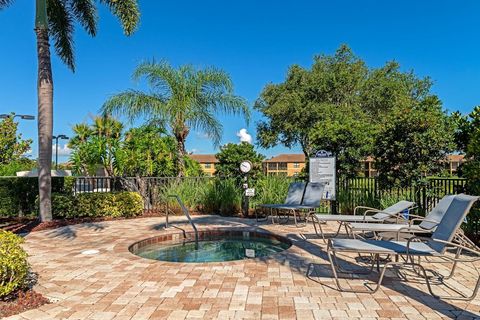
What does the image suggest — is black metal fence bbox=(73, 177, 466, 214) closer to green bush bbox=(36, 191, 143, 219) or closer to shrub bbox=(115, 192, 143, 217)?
shrub bbox=(115, 192, 143, 217)

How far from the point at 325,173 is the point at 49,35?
9059 millimetres

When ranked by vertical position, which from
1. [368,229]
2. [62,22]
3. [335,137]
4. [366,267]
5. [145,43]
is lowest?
[366,267]

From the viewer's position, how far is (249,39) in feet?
69.8

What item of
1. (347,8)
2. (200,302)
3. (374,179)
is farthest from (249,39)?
(200,302)

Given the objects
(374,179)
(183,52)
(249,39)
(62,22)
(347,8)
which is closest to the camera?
(374,179)

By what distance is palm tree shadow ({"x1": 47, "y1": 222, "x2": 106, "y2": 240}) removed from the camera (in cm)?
711

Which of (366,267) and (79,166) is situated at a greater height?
(79,166)

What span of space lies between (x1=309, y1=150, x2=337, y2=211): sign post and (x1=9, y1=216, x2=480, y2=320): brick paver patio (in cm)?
421

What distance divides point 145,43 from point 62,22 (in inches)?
191

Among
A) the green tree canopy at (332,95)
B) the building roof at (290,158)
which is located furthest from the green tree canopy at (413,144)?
the building roof at (290,158)

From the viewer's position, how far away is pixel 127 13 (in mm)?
9898

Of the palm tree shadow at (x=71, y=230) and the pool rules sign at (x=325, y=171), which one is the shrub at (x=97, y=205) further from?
the pool rules sign at (x=325, y=171)

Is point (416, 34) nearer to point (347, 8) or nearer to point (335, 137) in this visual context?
point (347, 8)

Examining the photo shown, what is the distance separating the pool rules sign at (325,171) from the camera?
9.77 metres
